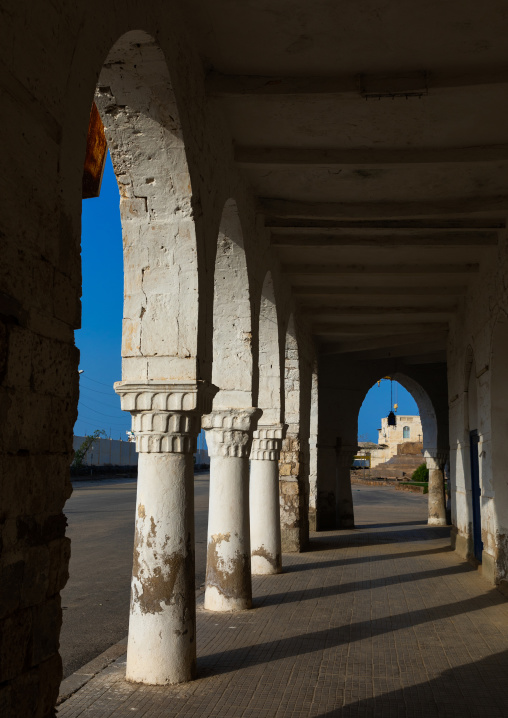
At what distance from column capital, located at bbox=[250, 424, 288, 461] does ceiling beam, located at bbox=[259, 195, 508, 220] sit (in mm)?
2843

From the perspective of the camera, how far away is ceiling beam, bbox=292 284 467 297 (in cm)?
1123

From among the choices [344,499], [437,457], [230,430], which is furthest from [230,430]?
[437,457]

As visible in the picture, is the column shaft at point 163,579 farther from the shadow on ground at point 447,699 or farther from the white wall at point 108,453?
the white wall at point 108,453

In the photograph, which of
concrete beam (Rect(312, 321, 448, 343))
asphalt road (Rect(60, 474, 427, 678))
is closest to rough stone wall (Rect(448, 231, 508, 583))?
concrete beam (Rect(312, 321, 448, 343))

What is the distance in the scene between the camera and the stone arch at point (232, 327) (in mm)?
7316

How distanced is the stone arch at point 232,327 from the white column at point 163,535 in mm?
2192

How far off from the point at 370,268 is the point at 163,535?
20.1ft

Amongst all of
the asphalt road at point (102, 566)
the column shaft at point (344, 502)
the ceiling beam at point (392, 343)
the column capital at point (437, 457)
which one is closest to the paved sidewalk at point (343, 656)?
the asphalt road at point (102, 566)

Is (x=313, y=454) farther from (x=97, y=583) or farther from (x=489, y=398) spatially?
(x=97, y=583)

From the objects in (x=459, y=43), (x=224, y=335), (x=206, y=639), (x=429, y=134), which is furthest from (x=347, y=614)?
(x=459, y=43)

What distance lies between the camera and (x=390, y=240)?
28.8 feet

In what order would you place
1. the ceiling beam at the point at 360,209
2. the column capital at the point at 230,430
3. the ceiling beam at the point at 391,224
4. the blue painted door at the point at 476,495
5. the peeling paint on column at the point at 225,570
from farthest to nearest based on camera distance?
the blue painted door at the point at 476,495 → the ceiling beam at the point at 391,224 → the ceiling beam at the point at 360,209 → the column capital at the point at 230,430 → the peeling paint on column at the point at 225,570

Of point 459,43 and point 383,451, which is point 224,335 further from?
point 383,451

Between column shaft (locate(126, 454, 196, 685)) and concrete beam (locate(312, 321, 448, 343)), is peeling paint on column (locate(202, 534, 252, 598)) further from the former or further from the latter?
concrete beam (locate(312, 321, 448, 343))
